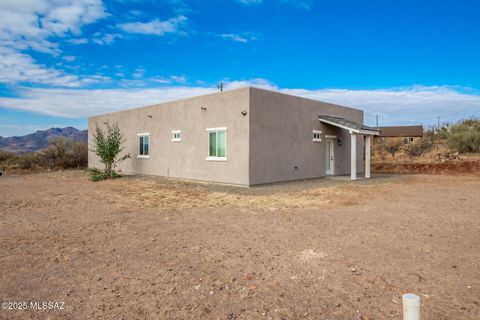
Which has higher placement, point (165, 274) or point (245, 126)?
point (245, 126)

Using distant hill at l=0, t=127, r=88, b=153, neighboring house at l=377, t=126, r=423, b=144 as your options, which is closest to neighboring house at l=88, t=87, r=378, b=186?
neighboring house at l=377, t=126, r=423, b=144

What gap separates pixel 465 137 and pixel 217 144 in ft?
72.7

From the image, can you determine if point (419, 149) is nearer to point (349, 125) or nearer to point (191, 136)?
point (349, 125)

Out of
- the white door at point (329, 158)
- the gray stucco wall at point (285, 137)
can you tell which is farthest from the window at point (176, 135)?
the white door at point (329, 158)

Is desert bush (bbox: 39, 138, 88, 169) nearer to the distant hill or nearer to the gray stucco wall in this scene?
the gray stucco wall

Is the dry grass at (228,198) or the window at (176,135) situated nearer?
the dry grass at (228,198)

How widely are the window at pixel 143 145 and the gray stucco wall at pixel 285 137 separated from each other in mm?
8420

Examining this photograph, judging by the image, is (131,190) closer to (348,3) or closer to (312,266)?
(312,266)

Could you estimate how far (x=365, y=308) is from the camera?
3.15 metres

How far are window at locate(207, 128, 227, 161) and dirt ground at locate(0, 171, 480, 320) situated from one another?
5.49 meters

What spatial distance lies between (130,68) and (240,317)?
59.8 feet

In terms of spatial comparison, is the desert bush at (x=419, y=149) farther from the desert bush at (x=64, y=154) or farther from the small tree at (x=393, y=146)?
the desert bush at (x=64, y=154)

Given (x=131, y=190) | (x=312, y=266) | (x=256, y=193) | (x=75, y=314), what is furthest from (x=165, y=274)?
(x=131, y=190)

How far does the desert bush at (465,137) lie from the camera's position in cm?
2512
